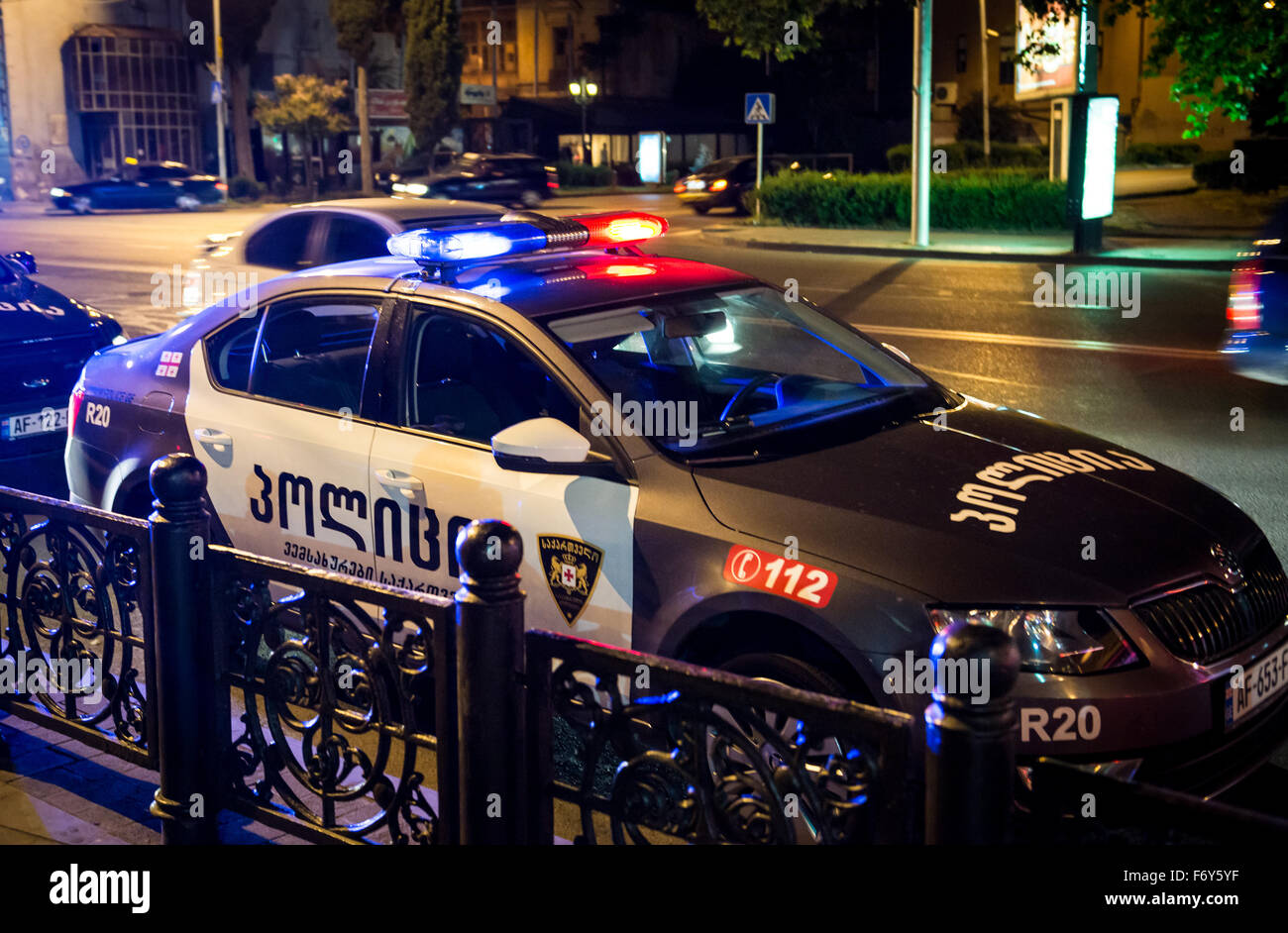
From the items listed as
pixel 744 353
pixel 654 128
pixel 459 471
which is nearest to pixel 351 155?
pixel 654 128

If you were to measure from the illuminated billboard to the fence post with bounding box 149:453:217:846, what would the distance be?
20994mm

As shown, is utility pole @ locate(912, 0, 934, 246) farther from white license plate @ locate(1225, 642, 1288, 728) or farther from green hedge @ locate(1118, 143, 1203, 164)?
green hedge @ locate(1118, 143, 1203, 164)

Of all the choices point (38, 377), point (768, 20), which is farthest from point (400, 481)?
point (768, 20)

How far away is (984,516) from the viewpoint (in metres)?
3.77

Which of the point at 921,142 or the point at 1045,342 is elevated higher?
the point at 921,142

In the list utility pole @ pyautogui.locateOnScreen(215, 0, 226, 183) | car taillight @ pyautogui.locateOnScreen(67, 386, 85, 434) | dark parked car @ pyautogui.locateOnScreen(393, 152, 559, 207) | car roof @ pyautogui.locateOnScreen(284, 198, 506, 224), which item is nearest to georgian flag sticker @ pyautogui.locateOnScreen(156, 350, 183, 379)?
car taillight @ pyautogui.locateOnScreen(67, 386, 85, 434)

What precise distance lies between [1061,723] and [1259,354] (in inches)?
254

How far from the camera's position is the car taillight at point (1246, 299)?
29.2 ft

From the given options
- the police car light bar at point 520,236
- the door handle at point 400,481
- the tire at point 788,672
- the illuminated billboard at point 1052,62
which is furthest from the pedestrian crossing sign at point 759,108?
the tire at point 788,672

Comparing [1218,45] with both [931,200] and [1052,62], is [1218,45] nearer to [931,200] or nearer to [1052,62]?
[1052,62]

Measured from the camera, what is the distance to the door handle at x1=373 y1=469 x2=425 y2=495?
4480 millimetres

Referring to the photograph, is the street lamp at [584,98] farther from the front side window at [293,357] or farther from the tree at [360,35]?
the front side window at [293,357]
